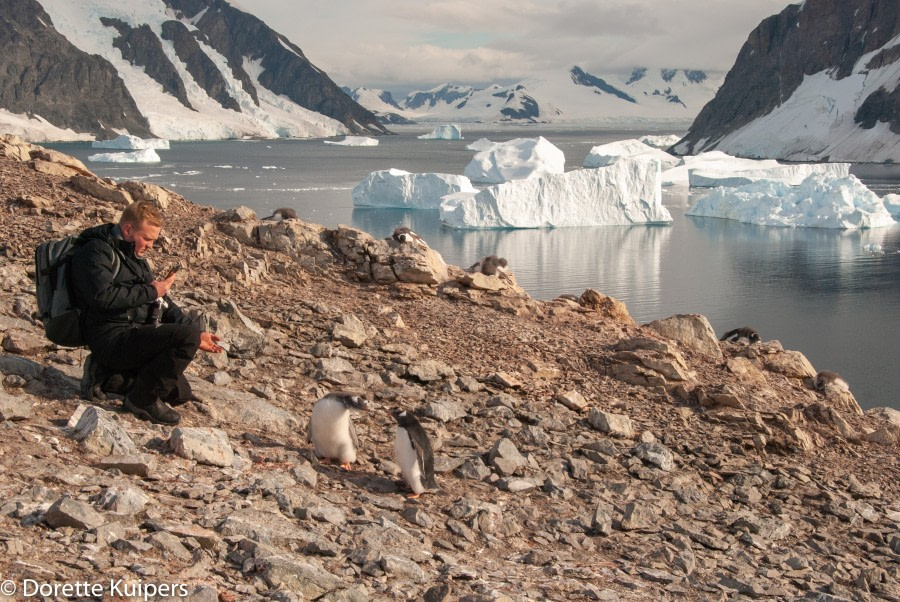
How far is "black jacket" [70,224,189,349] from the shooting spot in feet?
13.0

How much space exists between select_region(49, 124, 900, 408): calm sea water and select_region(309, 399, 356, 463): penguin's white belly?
11699 mm

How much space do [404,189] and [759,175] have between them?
25.6m

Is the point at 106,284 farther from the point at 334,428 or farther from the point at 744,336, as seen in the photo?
the point at 744,336

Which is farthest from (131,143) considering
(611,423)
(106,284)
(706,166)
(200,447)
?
(200,447)

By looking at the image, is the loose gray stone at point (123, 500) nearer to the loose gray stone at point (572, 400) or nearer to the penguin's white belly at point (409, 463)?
the penguin's white belly at point (409, 463)

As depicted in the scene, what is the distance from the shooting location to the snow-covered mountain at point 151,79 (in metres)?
101

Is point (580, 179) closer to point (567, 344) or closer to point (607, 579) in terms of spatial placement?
point (567, 344)

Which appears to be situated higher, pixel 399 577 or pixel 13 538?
pixel 13 538

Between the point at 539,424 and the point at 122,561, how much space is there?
10.4 ft

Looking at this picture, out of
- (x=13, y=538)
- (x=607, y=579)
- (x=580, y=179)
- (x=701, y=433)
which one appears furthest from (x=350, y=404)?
(x=580, y=179)

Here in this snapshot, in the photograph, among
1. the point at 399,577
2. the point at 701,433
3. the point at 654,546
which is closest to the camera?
the point at 399,577

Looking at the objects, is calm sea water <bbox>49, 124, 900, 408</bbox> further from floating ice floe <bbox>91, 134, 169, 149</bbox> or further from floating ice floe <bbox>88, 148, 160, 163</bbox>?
floating ice floe <bbox>91, 134, 169, 149</bbox>

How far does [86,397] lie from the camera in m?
4.25

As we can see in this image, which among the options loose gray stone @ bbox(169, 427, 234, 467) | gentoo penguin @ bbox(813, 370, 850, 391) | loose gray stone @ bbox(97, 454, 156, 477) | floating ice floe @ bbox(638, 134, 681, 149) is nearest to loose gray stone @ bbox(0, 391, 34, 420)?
loose gray stone @ bbox(97, 454, 156, 477)
